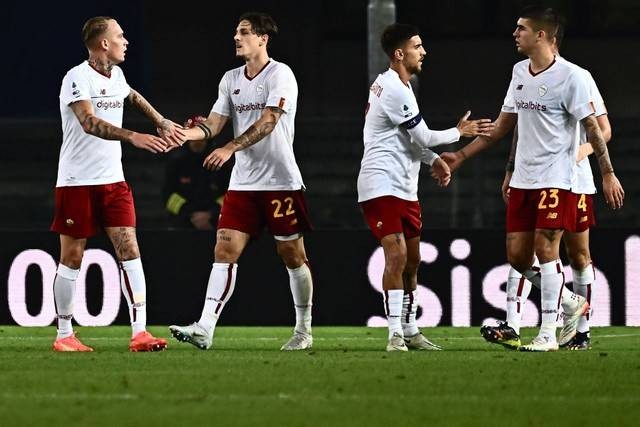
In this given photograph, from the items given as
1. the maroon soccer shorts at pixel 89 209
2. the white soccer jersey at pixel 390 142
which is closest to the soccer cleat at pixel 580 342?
the white soccer jersey at pixel 390 142

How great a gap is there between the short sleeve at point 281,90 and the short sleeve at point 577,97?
1650mm

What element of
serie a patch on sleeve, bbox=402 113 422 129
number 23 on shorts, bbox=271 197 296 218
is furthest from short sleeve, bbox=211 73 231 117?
serie a patch on sleeve, bbox=402 113 422 129

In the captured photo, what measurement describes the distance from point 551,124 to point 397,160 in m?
0.97

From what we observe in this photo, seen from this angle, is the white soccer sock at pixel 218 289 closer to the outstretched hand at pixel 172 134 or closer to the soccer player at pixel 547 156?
the outstretched hand at pixel 172 134

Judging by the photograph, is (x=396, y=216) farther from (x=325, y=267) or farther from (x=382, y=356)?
(x=325, y=267)

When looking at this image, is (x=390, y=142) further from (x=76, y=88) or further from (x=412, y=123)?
(x=76, y=88)

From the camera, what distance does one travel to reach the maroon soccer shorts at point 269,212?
11461mm

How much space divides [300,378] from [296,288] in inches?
95.4

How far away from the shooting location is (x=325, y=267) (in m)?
14.9

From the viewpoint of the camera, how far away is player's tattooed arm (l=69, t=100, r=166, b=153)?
10797 millimetres

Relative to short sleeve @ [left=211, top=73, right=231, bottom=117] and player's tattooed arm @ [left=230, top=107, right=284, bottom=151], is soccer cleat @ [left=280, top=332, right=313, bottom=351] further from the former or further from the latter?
short sleeve @ [left=211, top=73, right=231, bottom=117]

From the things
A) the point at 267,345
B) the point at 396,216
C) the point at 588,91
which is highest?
the point at 588,91

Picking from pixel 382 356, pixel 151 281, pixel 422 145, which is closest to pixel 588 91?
pixel 422 145

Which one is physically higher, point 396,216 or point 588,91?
point 588,91
